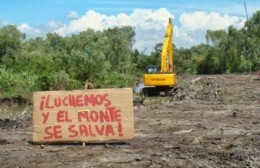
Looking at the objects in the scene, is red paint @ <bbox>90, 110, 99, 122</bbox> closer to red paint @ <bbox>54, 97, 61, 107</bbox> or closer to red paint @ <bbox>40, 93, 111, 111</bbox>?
red paint @ <bbox>40, 93, 111, 111</bbox>

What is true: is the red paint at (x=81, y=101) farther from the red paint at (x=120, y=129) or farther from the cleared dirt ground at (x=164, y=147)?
the cleared dirt ground at (x=164, y=147)

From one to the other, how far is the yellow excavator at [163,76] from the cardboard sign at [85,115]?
21090 millimetres

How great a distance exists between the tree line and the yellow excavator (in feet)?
23.5

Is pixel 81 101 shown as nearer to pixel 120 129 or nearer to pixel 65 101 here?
pixel 65 101

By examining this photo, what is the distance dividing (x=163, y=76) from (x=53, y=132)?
21.3m

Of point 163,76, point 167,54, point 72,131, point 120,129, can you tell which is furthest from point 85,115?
point 167,54

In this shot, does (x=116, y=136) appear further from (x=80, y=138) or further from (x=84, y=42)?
(x=84, y=42)

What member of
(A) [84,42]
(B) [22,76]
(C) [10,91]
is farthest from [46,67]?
(A) [84,42]

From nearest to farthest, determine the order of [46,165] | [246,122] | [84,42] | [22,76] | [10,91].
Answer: [46,165]
[246,122]
[10,91]
[22,76]
[84,42]

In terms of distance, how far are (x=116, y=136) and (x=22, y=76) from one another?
29.2 metres

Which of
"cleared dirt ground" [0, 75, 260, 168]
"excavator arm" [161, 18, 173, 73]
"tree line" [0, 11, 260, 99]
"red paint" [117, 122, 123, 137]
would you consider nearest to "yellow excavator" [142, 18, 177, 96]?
"excavator arm" [161, 18, 173, 73]

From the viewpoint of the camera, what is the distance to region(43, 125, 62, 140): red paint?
36.6 ft

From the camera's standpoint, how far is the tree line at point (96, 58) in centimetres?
3903

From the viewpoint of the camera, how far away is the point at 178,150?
35.5ft
